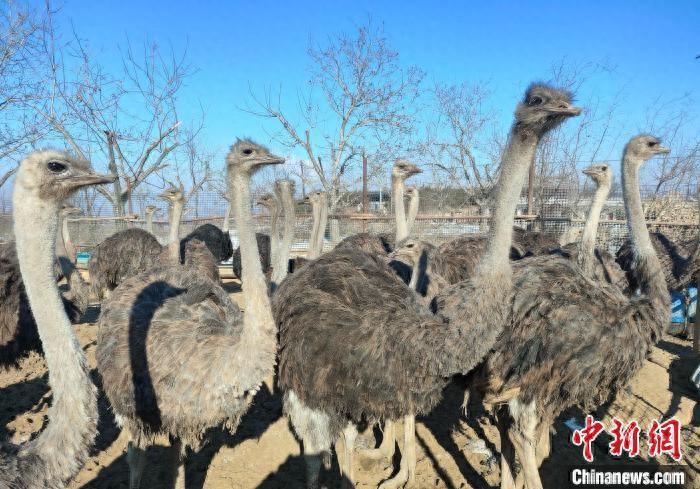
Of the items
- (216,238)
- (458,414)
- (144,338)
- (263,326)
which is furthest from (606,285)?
(216,238)

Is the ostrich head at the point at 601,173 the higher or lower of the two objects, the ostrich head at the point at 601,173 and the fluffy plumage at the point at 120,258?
the higher

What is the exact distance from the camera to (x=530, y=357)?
296 centimetres

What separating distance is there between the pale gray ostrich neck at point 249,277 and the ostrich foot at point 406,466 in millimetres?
1446

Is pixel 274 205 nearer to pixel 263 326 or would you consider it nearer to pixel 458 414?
pixel 458 414

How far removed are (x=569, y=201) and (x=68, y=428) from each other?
12750mm

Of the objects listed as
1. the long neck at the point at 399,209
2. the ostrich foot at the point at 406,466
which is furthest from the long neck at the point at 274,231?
the ostrich foot at the point at 406,466

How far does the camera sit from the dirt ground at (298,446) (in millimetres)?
3617

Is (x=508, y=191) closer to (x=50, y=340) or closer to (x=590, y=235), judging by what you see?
(x=50, y=340)

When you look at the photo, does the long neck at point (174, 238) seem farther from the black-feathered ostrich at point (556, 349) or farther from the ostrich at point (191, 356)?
the black-feathered ostrich at point (556, 349)

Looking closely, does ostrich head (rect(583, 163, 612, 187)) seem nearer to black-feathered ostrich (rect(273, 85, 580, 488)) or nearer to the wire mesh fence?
black-feathered ostrich (rect(273, 85, 580, 488))

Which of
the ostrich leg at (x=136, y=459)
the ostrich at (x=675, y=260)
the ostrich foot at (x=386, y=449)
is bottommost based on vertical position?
the ostrich foot at (x=386, y=449)

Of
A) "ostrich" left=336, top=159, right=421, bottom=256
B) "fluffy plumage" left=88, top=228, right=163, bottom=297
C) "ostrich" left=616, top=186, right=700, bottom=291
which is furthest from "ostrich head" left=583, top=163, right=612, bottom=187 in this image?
"fluffy plumage" left=88, top=228, right=163, bottom=297

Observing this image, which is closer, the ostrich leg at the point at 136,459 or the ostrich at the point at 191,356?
the ostrich at the point at 191,356

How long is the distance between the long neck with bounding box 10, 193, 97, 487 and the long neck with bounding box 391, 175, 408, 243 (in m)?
4.91
